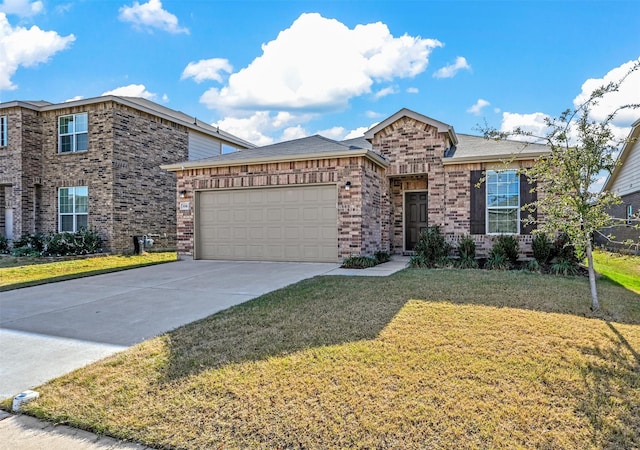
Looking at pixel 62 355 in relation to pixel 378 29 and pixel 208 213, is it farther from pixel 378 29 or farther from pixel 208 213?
pixel 378 29

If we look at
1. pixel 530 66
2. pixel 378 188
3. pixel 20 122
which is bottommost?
pixel 378 188

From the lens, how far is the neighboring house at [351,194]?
11414 millimetres

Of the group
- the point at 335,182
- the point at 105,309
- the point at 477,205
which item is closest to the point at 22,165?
the point at 335,182

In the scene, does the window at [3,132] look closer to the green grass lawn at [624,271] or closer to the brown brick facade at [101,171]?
the brown brick facade at [101,171]

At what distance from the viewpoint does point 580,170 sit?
5.89 m

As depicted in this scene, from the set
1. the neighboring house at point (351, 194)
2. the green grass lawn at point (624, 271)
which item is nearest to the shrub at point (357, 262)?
the neighboring house at point (351, 194)

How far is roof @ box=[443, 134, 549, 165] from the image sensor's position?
1154 cm

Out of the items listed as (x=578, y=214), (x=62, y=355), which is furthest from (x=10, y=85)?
(x=578, y=214)

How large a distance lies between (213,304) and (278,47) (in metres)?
10.3

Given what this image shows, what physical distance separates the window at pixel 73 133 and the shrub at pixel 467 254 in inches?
550

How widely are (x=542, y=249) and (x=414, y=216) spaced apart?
14.6 ft

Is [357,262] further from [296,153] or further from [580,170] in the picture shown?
[580,170]

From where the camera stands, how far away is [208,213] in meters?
13.0

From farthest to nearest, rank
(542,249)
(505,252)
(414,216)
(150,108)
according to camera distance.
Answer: (150,108) < (414,216) < (505,252) < (542,249)
